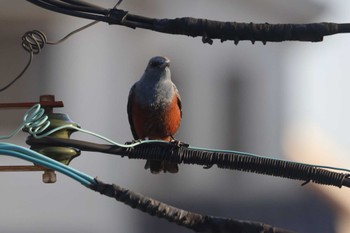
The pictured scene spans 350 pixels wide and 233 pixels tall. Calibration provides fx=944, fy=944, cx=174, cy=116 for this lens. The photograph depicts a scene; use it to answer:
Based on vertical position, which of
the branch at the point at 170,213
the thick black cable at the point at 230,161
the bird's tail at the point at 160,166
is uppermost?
the thick black cable at the point at 230,161

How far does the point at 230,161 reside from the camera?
3453 mm

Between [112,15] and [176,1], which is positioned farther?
[176,1]

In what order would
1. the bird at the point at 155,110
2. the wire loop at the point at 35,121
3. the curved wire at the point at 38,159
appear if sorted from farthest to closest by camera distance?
the bird at the point at 155,110 → the wire loop at the point at 35,121 → the curved wire at the point at 38,159

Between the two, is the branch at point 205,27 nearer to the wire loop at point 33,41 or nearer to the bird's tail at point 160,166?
the wire loop at point 33,41

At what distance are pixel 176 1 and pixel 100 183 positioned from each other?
9137mm

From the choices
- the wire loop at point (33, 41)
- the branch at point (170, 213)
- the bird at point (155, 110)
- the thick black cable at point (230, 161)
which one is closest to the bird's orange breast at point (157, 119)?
the bird at point (155, 110)

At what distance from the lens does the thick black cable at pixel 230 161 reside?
3.44 metres

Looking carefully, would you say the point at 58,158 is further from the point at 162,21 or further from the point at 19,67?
the point at 19,67

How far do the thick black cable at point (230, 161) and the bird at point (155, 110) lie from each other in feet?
4.85

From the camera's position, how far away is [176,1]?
12.2 metres

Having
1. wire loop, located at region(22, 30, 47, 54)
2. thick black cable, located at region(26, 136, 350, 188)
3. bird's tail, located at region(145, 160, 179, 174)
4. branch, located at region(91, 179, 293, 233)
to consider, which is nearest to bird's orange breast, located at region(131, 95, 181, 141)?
bird's tail, located at region(145, 160, 179, 174)

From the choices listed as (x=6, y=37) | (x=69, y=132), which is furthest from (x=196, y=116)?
(x=69, y=132)

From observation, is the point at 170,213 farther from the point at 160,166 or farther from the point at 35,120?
the point at 160,166

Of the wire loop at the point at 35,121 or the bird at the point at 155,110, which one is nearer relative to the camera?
the wire loop at the point at 35,121
